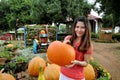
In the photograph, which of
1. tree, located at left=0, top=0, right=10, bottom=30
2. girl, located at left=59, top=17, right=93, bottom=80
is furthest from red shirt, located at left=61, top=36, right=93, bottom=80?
tree, located at left=0, top=0, right=10, bottom=30

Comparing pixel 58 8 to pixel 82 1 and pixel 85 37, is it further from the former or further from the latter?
pixel 85 37

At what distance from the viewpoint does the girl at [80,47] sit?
309 centimetres

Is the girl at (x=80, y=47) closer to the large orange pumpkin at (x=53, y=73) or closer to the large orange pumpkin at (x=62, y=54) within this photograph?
the large orange pumpkin at (x=62, y=54)

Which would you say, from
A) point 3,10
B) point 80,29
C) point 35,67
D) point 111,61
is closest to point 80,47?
point 80,29

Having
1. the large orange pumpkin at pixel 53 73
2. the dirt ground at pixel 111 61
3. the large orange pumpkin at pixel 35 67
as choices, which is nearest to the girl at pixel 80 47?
the large orange pumpkin at pixel 53 73

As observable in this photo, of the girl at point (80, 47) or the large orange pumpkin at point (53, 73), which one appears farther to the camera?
the large orange pumpkin at point (53, 73)

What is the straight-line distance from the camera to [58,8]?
2388 cm

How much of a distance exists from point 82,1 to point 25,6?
1104cm

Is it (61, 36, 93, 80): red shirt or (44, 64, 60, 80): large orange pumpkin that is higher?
(61, 36, 93, 80): red shirt

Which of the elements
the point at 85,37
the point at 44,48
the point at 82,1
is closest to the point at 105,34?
the point at 82,1

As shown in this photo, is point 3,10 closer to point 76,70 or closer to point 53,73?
point 53,73

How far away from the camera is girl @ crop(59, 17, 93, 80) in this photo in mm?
3088

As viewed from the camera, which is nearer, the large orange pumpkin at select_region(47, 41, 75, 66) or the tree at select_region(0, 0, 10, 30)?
the large orange pumpkin at select_region(47, 41, 75, 66)

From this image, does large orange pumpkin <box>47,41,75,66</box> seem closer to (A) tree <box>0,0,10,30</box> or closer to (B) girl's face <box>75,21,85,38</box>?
(B) girl's face <box>75,21,85,38</box>
